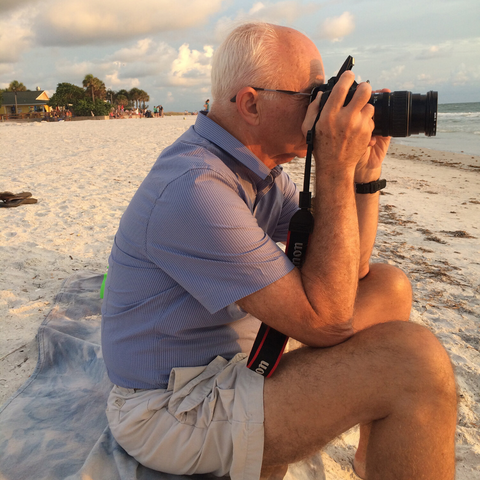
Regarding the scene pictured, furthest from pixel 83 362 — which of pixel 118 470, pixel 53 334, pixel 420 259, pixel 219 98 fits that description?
pixel 420 259

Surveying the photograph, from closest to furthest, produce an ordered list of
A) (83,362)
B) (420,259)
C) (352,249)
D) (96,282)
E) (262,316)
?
1. (262,316)
2. (352,249)
3. (83,362)
4. (96,282)
5. (420,259)

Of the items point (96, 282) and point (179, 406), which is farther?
point (96, 282)

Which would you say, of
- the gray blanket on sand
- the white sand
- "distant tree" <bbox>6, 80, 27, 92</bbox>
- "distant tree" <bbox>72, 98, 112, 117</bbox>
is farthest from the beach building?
the gray blanket on sand

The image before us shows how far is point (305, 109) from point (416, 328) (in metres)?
0.79

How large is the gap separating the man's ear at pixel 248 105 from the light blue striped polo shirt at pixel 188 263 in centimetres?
10

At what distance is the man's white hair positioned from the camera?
1.40m

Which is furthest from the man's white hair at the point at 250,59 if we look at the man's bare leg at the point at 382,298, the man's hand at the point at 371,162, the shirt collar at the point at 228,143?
the man's bare leg at the point at 382,298

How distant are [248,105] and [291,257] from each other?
53 centimetres

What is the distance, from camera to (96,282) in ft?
9.65

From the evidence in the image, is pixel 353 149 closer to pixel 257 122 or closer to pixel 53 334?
pixel 257 122

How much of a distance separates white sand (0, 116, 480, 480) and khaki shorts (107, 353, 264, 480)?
1.77 ft

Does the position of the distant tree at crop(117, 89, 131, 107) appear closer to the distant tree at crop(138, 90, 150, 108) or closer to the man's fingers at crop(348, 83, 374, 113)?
the distant tree at crop(138, 90, 150, 108)

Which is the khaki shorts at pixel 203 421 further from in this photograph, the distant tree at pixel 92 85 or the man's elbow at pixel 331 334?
the distant tree at pixel 92 85

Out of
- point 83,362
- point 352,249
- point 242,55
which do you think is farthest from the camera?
point 83,362
